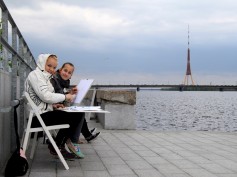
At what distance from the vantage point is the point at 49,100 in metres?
5.39

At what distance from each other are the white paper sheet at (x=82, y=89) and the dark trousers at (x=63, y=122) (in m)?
0.21

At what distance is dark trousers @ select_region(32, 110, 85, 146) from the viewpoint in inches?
220

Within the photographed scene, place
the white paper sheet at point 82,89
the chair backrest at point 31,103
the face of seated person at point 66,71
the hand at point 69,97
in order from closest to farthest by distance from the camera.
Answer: the chair backrest at point 31,103, the hand at point 69,97, the white paper sheet at point 82,89, the face of seated person at point 66,71

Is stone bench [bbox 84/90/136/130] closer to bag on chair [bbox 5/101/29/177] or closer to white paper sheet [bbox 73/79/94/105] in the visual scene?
white paper sheet [bbox 73/79/94/105]

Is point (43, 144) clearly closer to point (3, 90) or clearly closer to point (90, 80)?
point (90, 80)

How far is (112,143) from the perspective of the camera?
822 cm

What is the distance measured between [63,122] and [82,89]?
628mm

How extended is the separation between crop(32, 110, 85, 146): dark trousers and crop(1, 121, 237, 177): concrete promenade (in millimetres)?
378

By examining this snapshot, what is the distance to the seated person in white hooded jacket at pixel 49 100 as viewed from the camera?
5.40m

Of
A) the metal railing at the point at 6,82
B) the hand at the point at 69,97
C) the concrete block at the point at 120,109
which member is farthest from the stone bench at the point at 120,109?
the hand at the point at 69,97

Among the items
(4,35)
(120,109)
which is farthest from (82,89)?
(120,109)

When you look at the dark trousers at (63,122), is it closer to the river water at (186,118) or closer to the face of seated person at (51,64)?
the face of seated person at (51,64)

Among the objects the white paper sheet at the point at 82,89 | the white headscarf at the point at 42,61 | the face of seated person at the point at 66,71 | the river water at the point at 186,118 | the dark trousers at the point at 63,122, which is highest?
the white headscarf at the point at 42,61

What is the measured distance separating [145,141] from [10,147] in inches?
127
